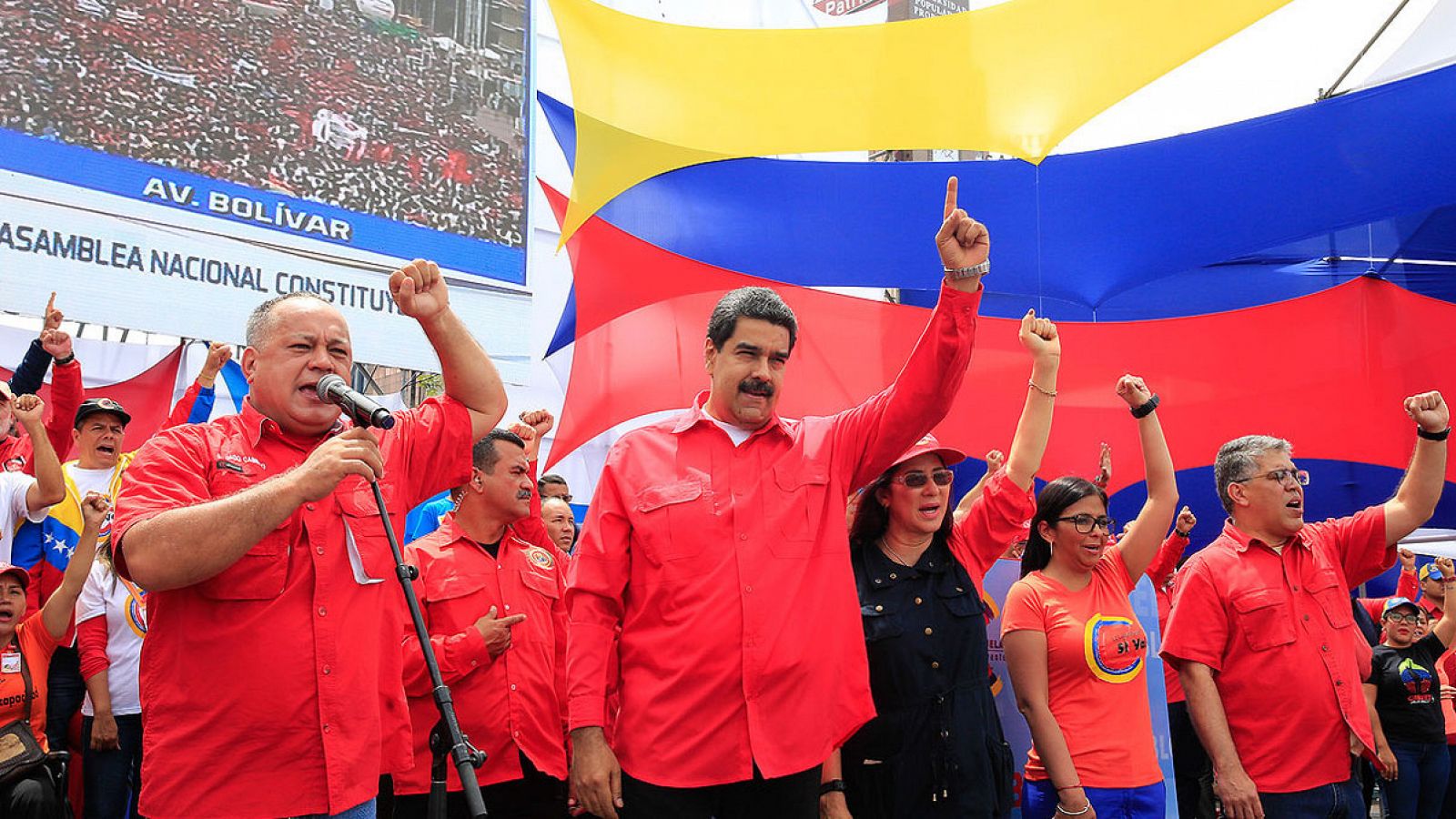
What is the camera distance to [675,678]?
9.06 ft

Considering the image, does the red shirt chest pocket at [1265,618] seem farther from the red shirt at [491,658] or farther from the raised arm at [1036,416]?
the red shirt at [491,658]

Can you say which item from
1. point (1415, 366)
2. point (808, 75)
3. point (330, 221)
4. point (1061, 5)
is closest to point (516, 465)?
point (330, 221)

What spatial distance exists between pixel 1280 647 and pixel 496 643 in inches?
108

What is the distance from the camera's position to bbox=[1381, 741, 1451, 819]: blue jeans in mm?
6371

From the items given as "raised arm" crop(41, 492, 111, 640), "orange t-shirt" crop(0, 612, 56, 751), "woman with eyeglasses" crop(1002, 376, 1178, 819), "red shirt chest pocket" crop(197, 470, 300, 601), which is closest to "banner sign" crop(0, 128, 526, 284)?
"raised arm" crop(41, 492, 111, 640)

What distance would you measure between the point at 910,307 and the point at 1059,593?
288 cm

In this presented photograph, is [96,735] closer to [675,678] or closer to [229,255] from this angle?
[229,255]

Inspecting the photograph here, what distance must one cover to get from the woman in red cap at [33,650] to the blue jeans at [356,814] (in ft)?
8.27

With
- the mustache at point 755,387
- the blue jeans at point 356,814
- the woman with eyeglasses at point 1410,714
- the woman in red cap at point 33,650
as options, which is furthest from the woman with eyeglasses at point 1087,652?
the woman in red cap at point 33,650

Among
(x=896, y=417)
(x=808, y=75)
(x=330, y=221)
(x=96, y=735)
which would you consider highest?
(x=808, y=75)

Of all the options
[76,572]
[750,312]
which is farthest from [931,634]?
[76,572]

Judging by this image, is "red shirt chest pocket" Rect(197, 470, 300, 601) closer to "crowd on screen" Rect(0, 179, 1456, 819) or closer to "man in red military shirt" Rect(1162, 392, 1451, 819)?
"crowd on screen" Rect(0, 179, 1456, 819)

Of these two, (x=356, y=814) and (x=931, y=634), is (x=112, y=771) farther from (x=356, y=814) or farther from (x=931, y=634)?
(x=931, y=634)

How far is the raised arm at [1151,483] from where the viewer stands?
4102mm
